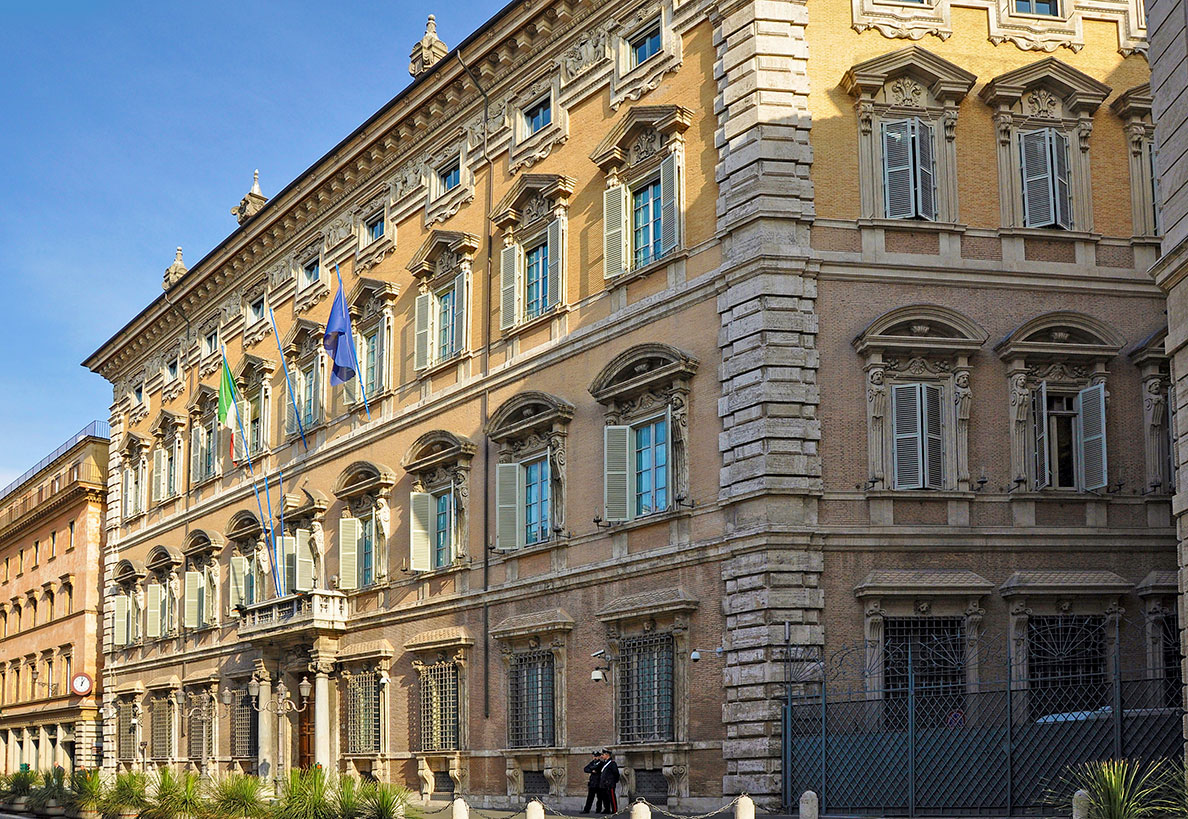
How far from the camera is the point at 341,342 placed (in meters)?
36.8

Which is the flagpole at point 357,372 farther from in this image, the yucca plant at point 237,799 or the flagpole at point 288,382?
the yucca plant at point 237,799

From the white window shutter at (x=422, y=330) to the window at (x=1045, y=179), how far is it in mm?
14402

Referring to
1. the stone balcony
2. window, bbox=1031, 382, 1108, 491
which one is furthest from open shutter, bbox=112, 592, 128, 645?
window, bbox=1031, 382, 1108, 491

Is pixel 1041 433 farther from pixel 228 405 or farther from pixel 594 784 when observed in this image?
pixel 228 405

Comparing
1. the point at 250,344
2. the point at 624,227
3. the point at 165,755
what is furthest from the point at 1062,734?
the point at 165,755

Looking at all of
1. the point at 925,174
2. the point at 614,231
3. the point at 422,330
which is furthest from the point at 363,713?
Result: the point at 925,174

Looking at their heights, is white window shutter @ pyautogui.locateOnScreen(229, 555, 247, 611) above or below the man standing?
above

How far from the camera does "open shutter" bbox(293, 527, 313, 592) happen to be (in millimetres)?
39312

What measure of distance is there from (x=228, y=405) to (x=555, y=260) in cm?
1599

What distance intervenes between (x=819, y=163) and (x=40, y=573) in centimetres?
5068

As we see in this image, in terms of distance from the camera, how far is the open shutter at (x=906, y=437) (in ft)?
84.6

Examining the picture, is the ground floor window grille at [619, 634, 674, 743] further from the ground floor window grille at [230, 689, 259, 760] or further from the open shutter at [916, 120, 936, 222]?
the ground floor window grille at [230, 689, 259, 760]

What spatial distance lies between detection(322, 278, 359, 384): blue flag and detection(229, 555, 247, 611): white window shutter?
910 centimetres

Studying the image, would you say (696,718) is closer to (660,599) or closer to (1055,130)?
(660,599)
